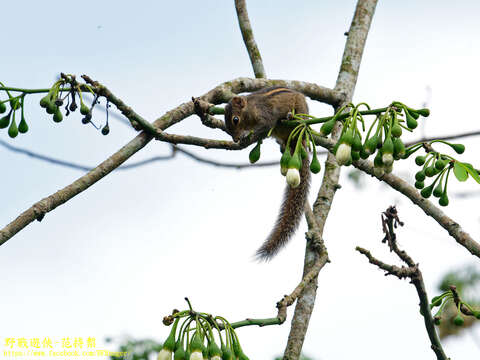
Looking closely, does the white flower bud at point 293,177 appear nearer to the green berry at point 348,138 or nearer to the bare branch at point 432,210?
the green berry at point 348,138

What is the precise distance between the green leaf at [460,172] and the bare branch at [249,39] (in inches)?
142

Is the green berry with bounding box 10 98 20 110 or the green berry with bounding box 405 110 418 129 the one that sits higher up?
the green berry with bounding box 10 98 20 110

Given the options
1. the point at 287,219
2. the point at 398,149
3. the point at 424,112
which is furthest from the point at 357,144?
the point at 287,219

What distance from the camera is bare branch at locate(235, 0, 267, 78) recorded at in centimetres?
590

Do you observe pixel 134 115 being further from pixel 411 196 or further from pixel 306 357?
pixel 306 357

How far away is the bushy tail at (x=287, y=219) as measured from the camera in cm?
487

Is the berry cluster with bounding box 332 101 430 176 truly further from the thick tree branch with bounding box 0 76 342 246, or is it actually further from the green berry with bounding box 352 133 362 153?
the thick tree branch with bounding box 0 76 342 246

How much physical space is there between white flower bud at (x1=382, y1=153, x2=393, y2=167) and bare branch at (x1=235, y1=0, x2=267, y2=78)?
3.45m

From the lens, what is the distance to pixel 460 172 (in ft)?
7.80

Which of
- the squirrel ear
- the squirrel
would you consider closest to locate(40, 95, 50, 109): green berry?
the squirrel

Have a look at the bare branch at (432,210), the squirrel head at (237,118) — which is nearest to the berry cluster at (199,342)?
the bare branch at (432,210)

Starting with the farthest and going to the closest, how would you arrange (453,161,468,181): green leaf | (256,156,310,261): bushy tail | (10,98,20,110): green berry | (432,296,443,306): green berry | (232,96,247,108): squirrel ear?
1. (232,96,247,108): squirrel ear
2. (256,156,310,261): bushy tail
3. (432,296,443,306): green berry
4. (10,98,20,110): green berry
5. (453,161,468,181): green leaf

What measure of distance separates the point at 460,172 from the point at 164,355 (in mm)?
1340

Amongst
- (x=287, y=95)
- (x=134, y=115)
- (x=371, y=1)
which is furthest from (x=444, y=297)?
(x=371, y=1)
